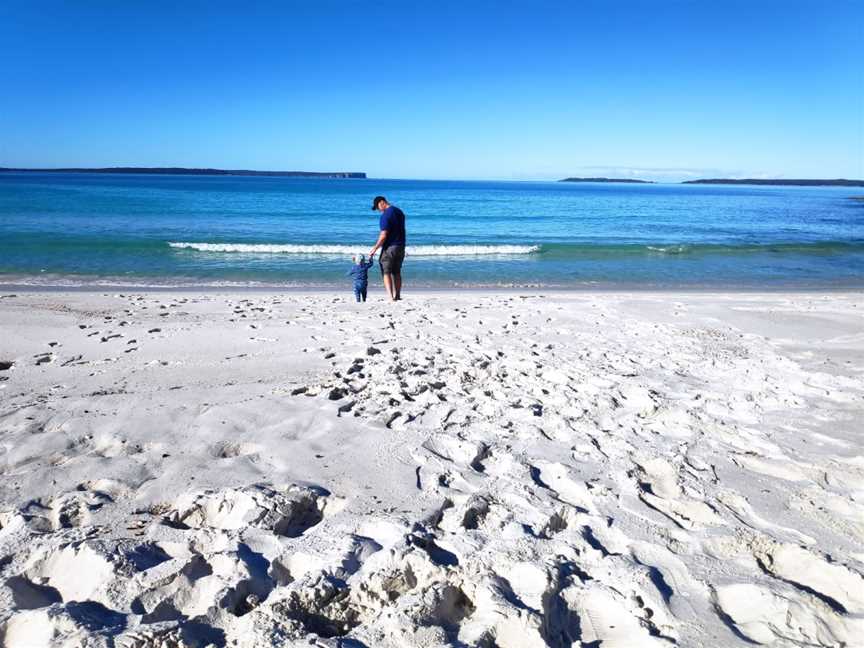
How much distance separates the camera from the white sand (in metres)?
2.23

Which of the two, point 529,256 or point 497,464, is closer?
point 497,464

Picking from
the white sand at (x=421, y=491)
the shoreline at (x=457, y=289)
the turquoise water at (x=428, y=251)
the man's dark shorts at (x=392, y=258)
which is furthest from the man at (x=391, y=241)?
the turquoise water at (x=428, y=251)

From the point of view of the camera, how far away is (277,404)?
4.46 meters

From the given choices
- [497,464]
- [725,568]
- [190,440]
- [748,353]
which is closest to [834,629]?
[725,568]

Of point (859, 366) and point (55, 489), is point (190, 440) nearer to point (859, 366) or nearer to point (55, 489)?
point (55, 489)

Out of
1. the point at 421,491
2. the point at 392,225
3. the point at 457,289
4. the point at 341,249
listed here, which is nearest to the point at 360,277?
the point at 392,225

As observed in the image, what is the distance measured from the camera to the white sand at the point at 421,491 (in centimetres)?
223

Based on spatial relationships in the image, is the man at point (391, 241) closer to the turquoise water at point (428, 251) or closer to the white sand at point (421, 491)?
the white sand at point (421, 491)

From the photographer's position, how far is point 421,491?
10.6 feet

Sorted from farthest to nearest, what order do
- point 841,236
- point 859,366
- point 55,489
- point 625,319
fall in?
point 841,236, point 625,319, point 859,366, point 55,489

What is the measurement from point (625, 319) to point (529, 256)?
38.4 ft

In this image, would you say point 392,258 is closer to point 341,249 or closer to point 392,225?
point 392,225

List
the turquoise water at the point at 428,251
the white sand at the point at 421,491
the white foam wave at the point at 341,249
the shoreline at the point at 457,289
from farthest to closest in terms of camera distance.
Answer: the white foam wave at the point at 341,249
the turquoise water at the point at 428,251
the shoreline at the point at 457,289
the white sand at the point at 421,491

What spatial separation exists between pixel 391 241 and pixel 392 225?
0.94 feet
